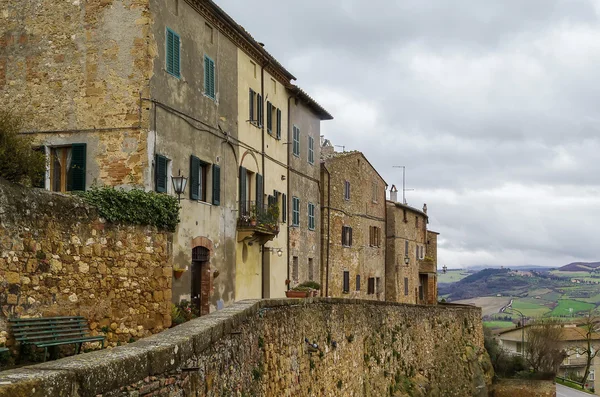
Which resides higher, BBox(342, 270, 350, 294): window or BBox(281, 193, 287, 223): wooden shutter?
BBox(281, 193, 287, 223): wooden shutter

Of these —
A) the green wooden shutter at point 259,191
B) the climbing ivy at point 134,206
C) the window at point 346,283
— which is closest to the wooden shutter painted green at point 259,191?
the green wooden shutter at point 259,191

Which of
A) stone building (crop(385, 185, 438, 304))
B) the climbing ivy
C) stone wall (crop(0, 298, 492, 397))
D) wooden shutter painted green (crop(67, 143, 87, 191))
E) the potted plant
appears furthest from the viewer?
stone building (crop(385, 185, 438, 304))

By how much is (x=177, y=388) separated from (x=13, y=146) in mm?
7050

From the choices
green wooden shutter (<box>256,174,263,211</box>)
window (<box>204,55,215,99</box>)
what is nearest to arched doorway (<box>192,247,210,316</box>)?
window (<box>204,55,215,99</box>)

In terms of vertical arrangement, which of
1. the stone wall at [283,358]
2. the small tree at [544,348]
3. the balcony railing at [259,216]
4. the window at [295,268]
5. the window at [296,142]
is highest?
the window at [296,142]

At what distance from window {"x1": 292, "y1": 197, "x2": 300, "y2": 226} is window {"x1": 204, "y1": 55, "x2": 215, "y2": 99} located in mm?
9263

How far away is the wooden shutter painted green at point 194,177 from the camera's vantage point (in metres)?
20.0

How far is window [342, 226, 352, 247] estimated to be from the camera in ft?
121

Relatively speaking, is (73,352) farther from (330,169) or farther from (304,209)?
(330,169)

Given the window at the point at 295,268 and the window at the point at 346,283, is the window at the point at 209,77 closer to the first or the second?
the window at the point at 295,268

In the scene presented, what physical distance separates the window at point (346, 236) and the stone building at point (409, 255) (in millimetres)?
7727

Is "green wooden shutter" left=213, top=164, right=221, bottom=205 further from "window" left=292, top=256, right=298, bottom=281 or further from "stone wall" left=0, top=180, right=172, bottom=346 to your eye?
"window" left=292, top=256, right=298, bottom=281

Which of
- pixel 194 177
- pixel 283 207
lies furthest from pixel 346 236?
pixel 194 177

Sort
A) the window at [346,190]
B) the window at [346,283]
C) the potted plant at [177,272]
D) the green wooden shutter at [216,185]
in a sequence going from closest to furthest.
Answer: the potted plant at [177,272] → the green wooden shutter at [216,185] → the window at [346,283] → the window at [346,190]
